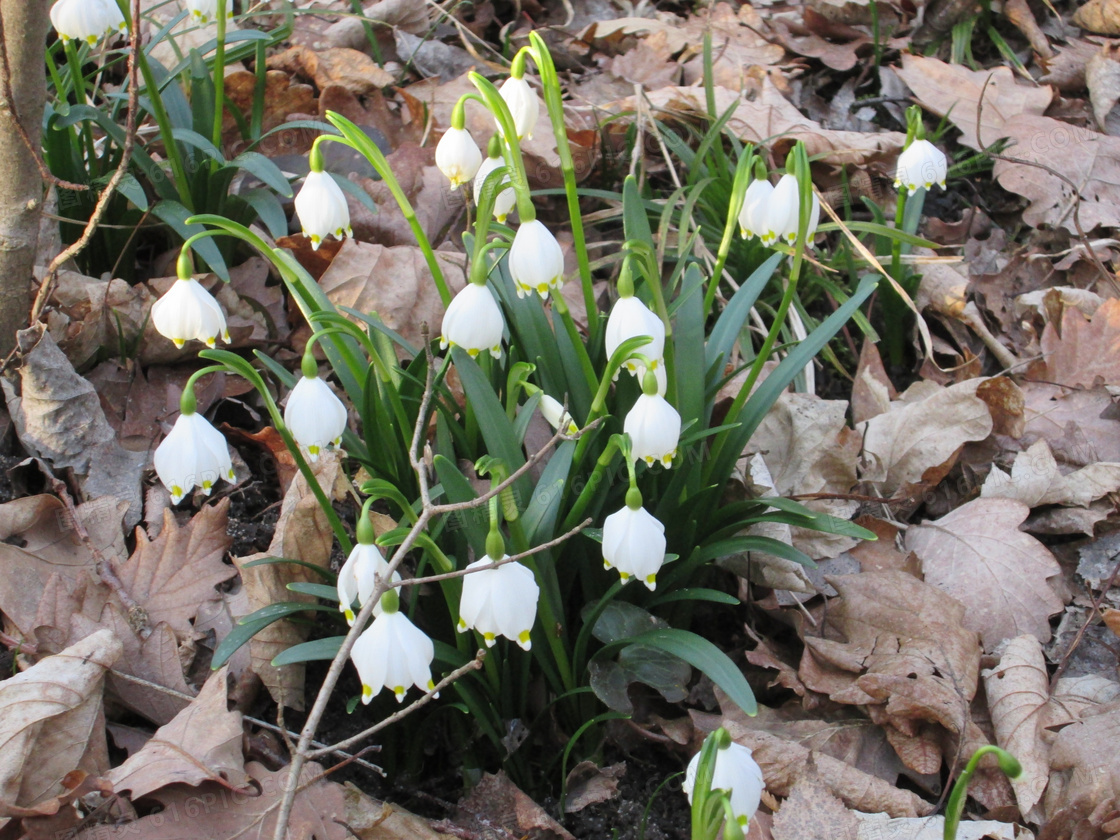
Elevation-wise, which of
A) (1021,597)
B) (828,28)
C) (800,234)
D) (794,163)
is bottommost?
(1021,597)

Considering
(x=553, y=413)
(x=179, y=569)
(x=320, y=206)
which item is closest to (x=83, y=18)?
(x=320, y=206)

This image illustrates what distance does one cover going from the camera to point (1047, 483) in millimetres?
2062

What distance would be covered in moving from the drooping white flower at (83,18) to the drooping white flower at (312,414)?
3.87 ft

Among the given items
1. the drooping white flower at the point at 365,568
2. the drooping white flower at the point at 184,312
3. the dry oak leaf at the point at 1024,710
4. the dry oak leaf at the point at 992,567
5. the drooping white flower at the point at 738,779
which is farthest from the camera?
the dry oak leaf at the point at 992,567

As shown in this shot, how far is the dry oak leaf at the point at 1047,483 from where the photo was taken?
206 centimetres

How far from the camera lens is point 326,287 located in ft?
7.18

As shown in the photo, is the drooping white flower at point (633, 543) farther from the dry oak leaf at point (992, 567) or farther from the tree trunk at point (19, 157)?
the tree trunk at point (19, 157)

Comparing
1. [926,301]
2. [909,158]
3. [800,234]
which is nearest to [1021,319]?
[926,301]

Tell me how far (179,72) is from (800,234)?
63.6 inches

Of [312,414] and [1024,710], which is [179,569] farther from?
[1024,710]

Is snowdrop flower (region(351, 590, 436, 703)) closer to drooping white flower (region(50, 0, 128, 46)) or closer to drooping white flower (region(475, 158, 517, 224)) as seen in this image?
drooping white flower (region(475, 158, 517, 224))

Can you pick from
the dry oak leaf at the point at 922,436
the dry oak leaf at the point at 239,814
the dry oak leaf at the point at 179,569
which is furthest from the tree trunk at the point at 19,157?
the dry oak leaf at the point at 922,436

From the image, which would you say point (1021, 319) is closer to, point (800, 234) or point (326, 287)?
point (800, 234)

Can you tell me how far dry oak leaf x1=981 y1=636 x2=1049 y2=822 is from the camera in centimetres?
152
